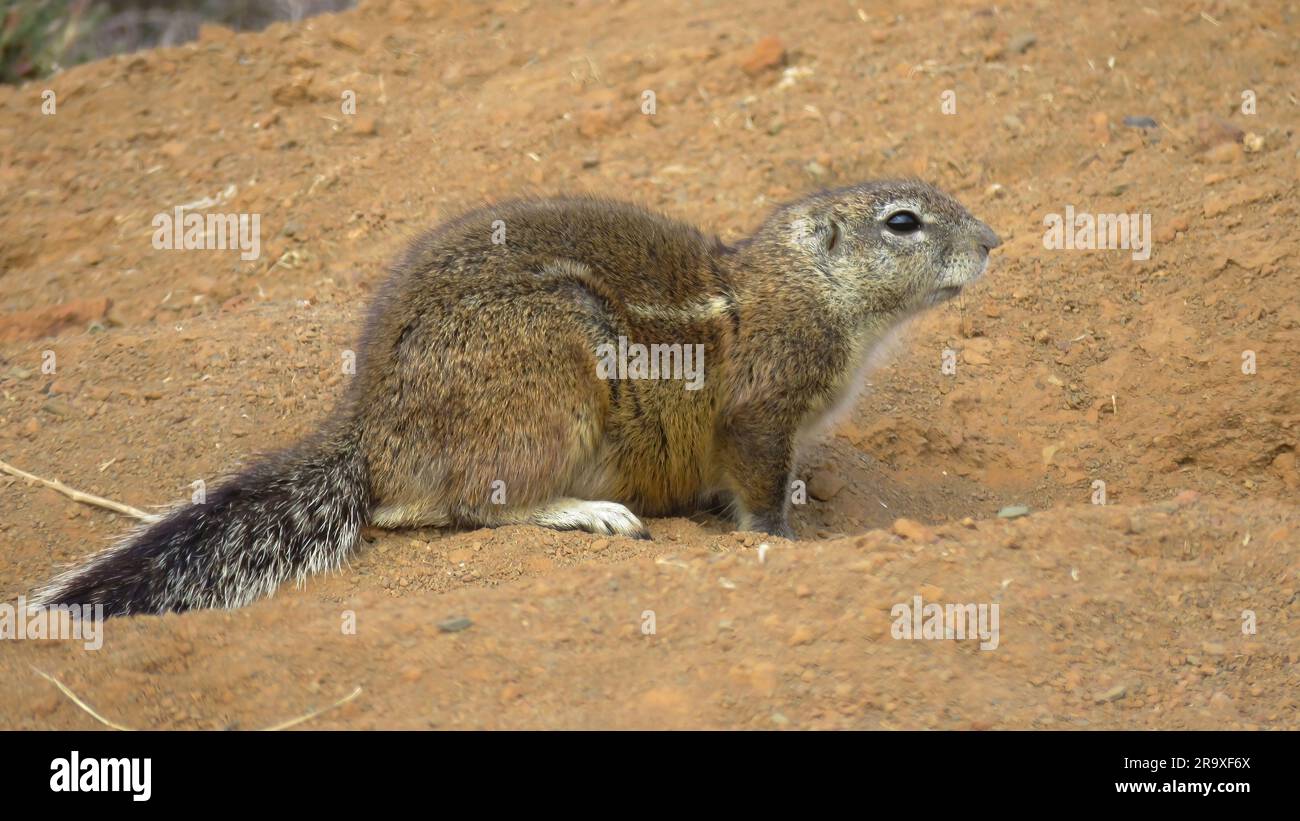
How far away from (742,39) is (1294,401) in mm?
4588

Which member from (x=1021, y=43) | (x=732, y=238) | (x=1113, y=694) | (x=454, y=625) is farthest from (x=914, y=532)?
(x=1021, y=43)

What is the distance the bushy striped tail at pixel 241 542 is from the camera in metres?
5.29

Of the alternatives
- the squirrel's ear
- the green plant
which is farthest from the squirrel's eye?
the green plant

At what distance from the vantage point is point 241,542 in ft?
17.9

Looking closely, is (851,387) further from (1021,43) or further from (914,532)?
(1021,43)

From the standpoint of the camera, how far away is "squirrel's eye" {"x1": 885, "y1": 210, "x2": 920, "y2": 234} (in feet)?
22.2

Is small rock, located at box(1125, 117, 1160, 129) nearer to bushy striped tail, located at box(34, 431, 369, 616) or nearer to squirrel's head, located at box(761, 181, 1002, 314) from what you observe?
squirrel's head, located at box(761, 181, 1002, 314)

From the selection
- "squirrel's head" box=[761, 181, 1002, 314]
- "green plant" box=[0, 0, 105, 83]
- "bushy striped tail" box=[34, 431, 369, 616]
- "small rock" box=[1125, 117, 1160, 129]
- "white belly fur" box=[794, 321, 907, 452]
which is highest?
"green plant" box=[0, 0, 105, 83]

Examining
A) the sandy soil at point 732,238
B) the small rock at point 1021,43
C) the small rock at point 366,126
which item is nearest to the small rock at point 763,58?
the sandy soil at point 732,238

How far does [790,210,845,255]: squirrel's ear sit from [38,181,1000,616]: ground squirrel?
0.04ft

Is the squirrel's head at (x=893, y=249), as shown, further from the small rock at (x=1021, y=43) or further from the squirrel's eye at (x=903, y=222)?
the small rock at (x=1021, y=43)

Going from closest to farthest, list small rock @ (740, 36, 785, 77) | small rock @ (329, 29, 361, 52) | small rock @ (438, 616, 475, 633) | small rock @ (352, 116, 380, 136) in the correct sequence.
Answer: small rock @ (438, 616, 475, 633) < small rock @ (740, 36, 785, 77) < small rock @ (352, 116, 380, 136) < small rock @ (329, 29, 361, 52)

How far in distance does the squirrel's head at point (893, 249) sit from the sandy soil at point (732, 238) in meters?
0.87

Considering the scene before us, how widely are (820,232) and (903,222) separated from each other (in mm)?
408
